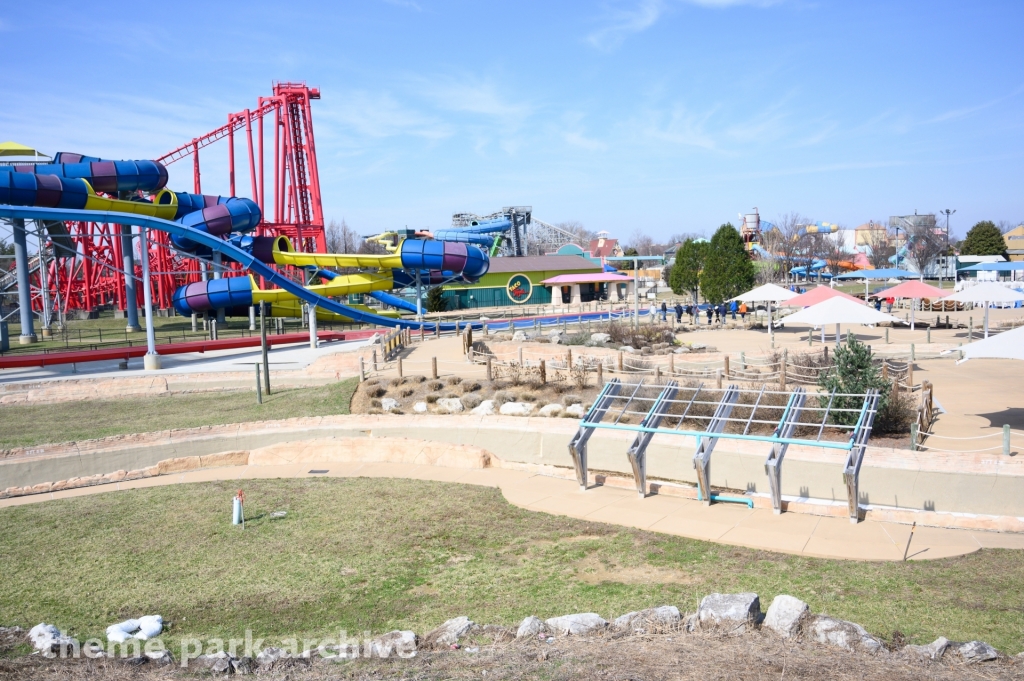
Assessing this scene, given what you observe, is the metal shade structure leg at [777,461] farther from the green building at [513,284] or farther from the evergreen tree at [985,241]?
the evergreen tree at [985,241]

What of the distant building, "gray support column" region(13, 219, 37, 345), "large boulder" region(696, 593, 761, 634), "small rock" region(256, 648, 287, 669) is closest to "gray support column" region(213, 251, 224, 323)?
"gray support column" region(13, 219, 37, 345)

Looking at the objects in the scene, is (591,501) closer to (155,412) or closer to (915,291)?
(155,412)

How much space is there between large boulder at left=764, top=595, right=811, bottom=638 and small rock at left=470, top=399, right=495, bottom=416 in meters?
12.0

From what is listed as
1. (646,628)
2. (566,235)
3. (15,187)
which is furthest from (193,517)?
(566,235)

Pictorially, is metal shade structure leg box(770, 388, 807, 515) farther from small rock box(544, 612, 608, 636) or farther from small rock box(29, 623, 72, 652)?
small rock box(29, 623, 72, 652)

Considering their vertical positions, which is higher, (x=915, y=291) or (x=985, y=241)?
(x=985, y=241)

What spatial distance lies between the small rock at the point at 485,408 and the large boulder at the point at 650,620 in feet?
37.9

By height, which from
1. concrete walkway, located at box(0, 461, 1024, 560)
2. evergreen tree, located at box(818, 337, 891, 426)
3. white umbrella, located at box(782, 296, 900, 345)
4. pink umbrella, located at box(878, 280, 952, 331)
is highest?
pink umbrella, located at box(878, 280, 952, 331)

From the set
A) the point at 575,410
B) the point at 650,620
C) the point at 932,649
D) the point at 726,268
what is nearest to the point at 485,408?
the point at 575,410

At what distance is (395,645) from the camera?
6383mm

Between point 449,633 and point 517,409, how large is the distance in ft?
37.3

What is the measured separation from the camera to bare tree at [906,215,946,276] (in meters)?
75.2

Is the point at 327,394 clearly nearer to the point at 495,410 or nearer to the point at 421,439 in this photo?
the point at 495,410

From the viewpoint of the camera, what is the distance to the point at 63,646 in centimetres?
660
